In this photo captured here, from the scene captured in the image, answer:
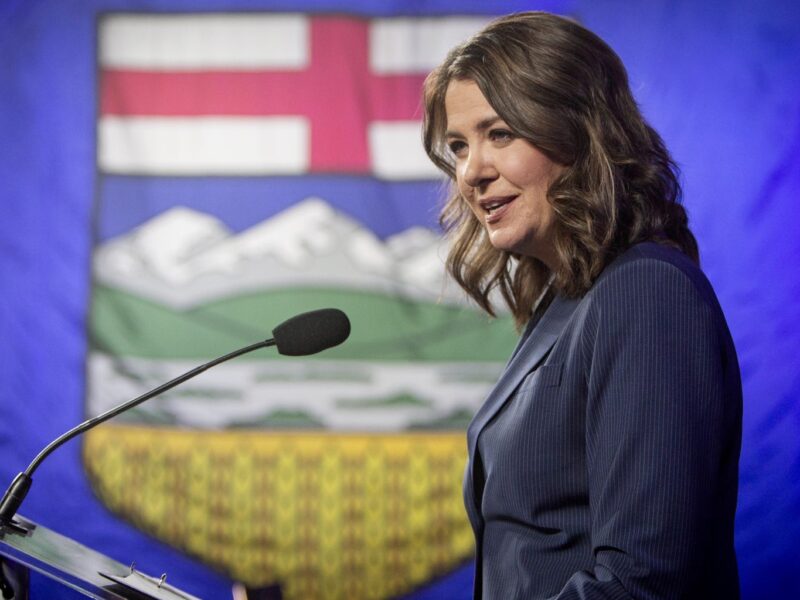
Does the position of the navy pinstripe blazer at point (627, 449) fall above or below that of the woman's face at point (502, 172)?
below

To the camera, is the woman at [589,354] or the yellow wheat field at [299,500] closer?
the woman at [589,354]

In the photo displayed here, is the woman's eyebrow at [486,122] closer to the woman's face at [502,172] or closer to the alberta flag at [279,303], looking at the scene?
the woman's face at [502,172]

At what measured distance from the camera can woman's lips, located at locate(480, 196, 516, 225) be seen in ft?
3.70

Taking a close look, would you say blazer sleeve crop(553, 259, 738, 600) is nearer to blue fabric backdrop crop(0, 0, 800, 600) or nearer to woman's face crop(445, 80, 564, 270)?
woman's face crop(445, 80, 564, 270)

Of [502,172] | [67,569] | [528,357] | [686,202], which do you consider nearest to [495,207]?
[502,172]

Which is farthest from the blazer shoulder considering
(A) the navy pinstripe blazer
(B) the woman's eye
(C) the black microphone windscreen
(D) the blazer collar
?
(C) the black microphone windscreen

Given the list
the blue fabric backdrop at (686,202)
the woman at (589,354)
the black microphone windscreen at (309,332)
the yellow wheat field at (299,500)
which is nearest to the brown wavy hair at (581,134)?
the woman at (589,354)

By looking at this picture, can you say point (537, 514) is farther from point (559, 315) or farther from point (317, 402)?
point (317, 402)

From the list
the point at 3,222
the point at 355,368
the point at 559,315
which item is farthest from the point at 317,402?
the point at 559,315

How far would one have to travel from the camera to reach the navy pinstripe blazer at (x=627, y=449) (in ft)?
2.84

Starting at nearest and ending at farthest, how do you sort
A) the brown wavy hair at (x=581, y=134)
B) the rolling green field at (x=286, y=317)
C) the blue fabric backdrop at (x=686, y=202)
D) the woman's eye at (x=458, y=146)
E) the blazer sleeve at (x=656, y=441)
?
the blazer sleeve at (x=656, y=441), the brown wavy hair at (x=581, y=134), the woman's eye at (x=458, y=146), the blue fabric backdrop at (x=686, y=202), the rolling green field at (x=286, y=317)

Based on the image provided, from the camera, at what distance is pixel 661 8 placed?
2393 millimetres

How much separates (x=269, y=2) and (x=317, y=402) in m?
1.01

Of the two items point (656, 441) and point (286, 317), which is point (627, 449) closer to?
point (656, 441)
